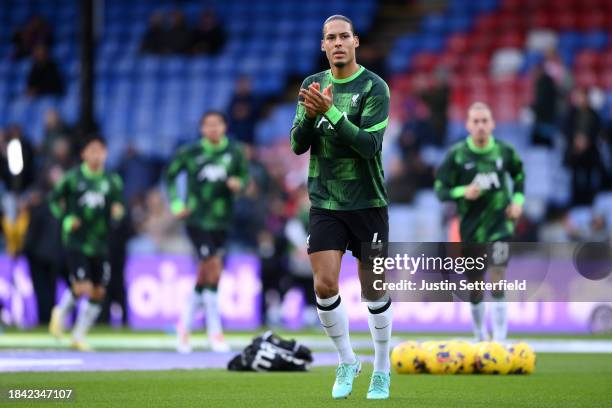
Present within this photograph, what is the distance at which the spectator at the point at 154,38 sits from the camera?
27531mm

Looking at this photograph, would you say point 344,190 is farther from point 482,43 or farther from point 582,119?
point 482,43

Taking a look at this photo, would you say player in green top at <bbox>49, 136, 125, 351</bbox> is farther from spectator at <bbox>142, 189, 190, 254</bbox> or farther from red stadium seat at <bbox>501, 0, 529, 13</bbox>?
red stadium seat at <bbox>501, 0, 529, 13</bbox>

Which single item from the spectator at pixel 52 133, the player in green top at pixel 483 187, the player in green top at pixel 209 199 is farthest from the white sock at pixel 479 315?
the spectator at pixel 52 133

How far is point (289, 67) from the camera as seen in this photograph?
26.6m

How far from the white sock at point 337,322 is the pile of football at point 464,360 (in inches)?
105

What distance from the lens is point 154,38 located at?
27625mm

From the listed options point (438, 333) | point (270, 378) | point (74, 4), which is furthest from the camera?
point (74, 4)

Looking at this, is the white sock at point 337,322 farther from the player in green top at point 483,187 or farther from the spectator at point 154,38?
the spectator at point 154,38

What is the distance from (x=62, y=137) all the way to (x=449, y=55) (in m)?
7.69

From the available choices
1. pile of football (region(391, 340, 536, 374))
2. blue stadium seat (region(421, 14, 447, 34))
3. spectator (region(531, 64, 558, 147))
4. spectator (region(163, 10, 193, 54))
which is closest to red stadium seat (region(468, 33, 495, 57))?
blue stadium seat (region(421, 14, 447, 34))

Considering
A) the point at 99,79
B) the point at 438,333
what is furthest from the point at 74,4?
the point at 438,333

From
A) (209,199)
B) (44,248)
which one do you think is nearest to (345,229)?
(209,199)

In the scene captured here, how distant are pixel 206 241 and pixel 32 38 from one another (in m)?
15.5

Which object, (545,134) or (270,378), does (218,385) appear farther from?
(545,134)
